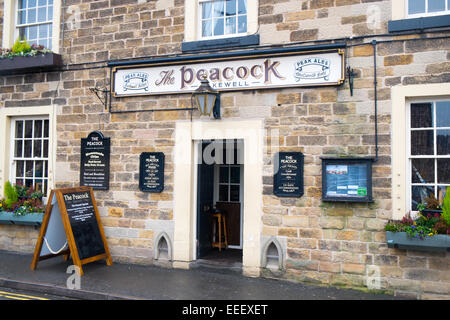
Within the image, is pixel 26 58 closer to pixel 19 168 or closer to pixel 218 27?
pixel 19 168

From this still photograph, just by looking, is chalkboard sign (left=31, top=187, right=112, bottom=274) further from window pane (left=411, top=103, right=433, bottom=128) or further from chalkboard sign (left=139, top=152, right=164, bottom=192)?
window pane (left=411, top=103, right=433, bottom=128)

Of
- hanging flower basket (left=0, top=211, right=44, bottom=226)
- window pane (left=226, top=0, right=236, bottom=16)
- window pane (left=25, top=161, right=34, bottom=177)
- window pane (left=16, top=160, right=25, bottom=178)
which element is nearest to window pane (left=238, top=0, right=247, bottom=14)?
window pane (left=226, top=0, right=236, bottom=16)

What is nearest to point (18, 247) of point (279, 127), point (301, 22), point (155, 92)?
point (155, 92)

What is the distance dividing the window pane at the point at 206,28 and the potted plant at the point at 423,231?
452 cm

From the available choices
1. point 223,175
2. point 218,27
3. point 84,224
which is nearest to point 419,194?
point 223,175

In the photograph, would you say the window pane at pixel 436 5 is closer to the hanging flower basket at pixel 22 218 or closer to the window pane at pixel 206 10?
the window pane at pixel 206 10

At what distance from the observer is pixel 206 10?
7.60 meters

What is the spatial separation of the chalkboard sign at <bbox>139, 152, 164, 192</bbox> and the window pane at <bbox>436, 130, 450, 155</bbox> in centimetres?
456

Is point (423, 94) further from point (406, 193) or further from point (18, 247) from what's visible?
point (18, 247)

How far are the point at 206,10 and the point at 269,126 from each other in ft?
8.38

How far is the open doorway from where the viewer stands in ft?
25.3

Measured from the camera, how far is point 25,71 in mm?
8859

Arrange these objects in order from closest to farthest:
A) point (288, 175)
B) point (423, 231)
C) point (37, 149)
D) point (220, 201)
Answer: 1. point (423, 231)
2. point (288, 175)
3. point (37, 149)
4. point (220, 201)

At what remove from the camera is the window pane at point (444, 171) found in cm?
600
